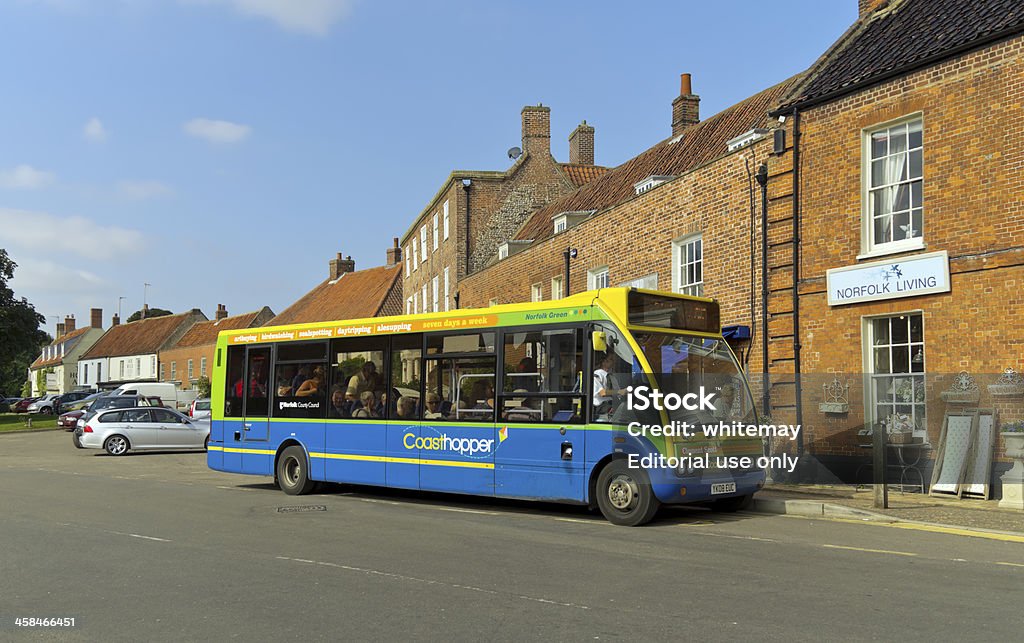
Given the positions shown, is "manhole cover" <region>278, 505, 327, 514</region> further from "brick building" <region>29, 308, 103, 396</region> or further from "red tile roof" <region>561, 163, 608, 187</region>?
"brick building" <region>29, 308, 103, 396</region>

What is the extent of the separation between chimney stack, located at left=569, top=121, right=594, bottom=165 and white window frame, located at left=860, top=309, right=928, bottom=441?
88.5 ft

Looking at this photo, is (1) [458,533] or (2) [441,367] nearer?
(1) [458,533]

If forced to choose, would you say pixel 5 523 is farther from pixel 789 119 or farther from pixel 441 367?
pixel 789 119

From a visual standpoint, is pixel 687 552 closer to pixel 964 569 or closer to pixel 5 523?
pixel 964 569

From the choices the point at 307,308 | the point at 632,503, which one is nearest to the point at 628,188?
the point at 632,503

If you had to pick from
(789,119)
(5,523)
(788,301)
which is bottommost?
(5,523)

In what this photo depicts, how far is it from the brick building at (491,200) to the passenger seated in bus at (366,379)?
68.8 ft

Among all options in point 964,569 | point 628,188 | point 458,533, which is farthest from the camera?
point 628,188

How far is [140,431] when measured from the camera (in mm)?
27906

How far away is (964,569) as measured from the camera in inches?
323

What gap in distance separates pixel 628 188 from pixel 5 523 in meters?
19.8

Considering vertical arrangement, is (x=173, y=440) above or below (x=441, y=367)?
below

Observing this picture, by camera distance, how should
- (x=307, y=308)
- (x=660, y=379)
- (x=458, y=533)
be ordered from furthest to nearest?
(x=307, y=308)
(x=660, y=379)
(x=458, y=533)

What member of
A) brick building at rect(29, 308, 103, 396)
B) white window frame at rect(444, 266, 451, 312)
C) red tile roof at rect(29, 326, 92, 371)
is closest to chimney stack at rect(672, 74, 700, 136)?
white window frame at rect(444, 266, 451, 312)
